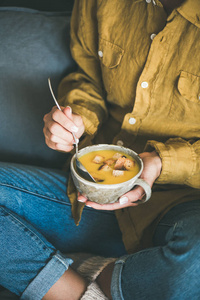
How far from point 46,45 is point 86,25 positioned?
0.21m

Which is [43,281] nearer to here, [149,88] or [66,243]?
[66,243]

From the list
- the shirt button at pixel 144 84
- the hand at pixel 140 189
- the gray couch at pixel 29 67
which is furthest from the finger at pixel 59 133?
the gray couch at pixel 29 67

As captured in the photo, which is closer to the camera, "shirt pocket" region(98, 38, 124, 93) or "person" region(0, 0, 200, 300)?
"person" region(0, 0, 200, 300)

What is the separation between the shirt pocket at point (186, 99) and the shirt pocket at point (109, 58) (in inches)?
8.3

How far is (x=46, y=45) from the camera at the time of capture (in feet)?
3.54

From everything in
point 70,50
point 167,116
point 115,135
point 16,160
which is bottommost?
point 16,160

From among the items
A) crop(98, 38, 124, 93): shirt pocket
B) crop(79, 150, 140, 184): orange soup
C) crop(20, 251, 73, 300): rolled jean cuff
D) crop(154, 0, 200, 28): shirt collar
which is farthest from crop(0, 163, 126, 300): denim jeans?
crop(154, 0, 200, 28): shirt collar

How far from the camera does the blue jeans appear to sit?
63 cm

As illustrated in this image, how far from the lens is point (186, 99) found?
2.59 ft

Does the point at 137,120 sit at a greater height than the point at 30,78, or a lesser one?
lesser

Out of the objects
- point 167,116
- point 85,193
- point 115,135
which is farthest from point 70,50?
point 85,193

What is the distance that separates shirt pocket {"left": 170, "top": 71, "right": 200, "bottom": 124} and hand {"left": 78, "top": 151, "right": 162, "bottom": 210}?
0.14 meters

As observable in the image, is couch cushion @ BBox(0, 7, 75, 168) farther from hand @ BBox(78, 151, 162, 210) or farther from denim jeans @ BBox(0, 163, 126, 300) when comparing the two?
hand @ BBox(78, 151, 162, 210)

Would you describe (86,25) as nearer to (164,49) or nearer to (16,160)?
(164,49)
